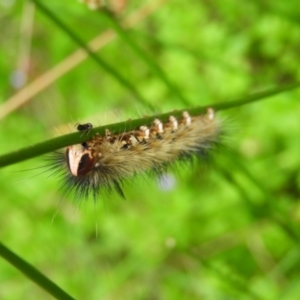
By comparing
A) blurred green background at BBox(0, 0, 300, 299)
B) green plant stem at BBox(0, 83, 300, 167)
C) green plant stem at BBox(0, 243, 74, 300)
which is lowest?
green plant stem at BBox(0, 243, 74, 300)

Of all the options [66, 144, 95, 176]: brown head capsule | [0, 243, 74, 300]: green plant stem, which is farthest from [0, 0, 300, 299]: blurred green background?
[0, 243, 74, 300]: green plant stem

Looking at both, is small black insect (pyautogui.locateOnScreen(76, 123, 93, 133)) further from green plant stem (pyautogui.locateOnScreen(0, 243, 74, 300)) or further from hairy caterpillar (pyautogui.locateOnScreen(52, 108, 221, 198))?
green plant stem (pyautogui.locateOnScreen(0, 243, 74, 300))

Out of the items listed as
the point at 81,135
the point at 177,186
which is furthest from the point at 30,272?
the point at 177,186

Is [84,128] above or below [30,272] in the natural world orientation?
above

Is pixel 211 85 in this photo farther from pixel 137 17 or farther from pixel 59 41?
pixel 59 41

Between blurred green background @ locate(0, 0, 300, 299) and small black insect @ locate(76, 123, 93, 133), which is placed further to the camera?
blurred green background @ locate(0, 0, 300, 299)

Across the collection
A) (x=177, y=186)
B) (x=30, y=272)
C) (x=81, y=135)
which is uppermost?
(x=177, y=186)

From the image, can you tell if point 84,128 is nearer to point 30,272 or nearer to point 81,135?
point 81,135

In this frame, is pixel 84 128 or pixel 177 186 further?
pixel 177 186
